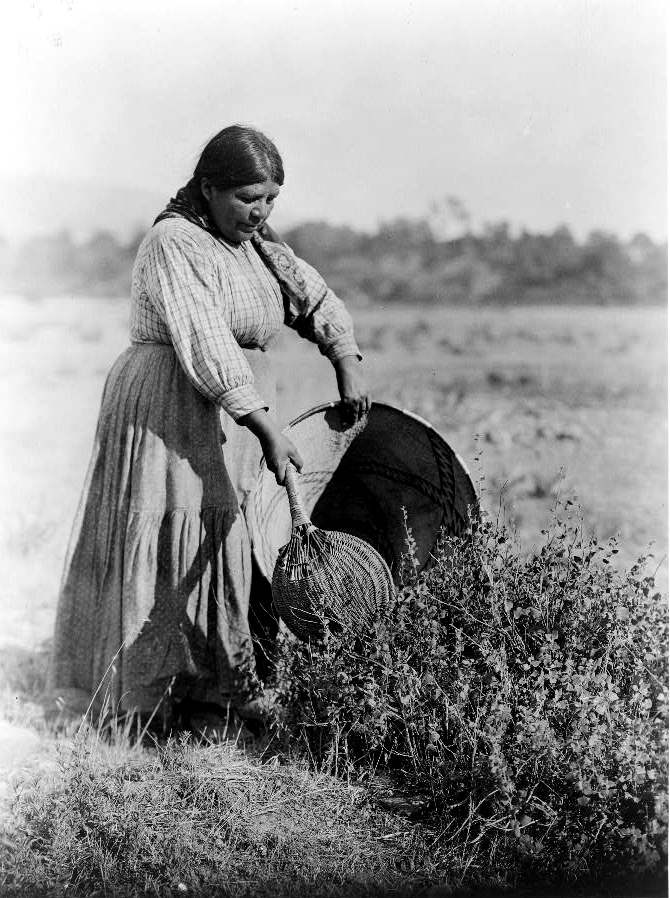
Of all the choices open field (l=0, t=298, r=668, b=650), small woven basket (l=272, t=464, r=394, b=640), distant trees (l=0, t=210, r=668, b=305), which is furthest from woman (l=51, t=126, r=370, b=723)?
distant trees (l=0, t=210, r=668, b=305)

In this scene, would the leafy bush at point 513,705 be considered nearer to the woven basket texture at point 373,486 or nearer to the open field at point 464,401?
the woven basket texture at point 373,486

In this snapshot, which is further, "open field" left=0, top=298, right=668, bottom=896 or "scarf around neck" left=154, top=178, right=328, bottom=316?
"scarf around neck" left=154, top=178, right=328, bottom=316

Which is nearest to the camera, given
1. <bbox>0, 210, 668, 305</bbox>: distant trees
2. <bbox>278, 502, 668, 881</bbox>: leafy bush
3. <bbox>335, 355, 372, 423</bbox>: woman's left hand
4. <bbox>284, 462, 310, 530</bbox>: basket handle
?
<bbox>278, 502, 668, 881</bbox>: leafy bush

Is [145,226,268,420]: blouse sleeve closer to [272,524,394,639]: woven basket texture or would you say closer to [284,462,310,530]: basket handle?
[284,462,310,530]: basket handle

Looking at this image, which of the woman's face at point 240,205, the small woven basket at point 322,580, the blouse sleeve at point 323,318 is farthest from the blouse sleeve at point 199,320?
the blouse sleeve at point 323,318

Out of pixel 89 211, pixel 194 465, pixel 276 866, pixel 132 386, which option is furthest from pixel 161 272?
pixel 89 211

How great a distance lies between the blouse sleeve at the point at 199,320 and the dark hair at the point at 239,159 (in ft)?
0.61

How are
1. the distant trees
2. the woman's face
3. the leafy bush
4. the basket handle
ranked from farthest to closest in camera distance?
the distant trees
the woman's face
the basket handle
the leafy bush

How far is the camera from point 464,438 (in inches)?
272

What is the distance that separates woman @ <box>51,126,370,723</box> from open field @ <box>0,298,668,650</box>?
1.13 metres

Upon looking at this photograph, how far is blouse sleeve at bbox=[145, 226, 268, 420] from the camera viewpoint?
102 inches

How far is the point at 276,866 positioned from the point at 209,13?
2.27 meters

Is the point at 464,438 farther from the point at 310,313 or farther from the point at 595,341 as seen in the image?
the point at 310,313

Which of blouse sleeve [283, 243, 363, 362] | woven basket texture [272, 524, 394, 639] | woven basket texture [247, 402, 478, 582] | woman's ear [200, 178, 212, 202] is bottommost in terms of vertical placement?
woven basket texture [272, 524, 394, 639]
